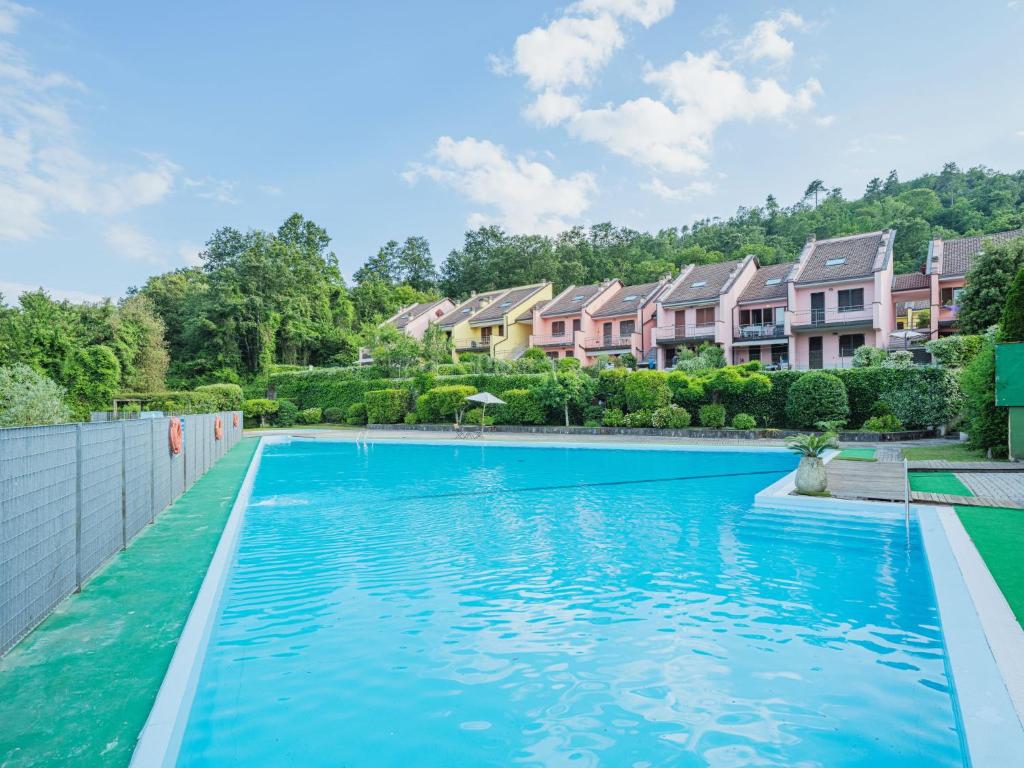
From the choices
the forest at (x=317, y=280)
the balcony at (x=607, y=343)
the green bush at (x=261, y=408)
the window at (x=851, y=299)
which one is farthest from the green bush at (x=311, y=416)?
the window at (x=851, y=299)

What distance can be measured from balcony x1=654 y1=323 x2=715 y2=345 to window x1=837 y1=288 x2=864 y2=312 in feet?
21.7

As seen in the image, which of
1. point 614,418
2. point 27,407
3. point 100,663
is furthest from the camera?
point 614,418

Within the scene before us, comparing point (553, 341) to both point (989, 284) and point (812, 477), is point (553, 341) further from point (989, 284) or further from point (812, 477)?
point (812, 477)

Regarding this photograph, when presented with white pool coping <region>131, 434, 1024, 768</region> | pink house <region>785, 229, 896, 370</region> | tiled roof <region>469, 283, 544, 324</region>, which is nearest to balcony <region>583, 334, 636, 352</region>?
tiled roof <region>469, 283, 544, 324</region>

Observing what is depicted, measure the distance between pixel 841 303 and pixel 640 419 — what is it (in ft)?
49.2

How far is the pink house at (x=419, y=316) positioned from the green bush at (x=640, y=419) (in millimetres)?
27948

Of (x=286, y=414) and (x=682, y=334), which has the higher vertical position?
(x=682, y=334)

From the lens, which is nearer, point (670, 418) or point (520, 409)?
point (670, 418)

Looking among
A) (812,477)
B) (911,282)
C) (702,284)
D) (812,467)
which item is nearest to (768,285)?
(702,284)

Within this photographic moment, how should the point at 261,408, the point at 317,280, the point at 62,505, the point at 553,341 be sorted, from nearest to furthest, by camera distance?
the point at 62,505, the point at 261,408, the point at 553,341, the point at 317,280

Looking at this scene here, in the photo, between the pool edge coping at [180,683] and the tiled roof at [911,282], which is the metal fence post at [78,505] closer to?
the pool edge coping at [180,683]

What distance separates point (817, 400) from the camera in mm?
20781

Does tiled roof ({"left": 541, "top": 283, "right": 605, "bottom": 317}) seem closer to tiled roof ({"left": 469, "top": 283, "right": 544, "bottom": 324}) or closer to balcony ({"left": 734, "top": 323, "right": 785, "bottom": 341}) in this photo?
tiled roof ({"left": 469, "top": 283, "right": 544, "bottom": 324})

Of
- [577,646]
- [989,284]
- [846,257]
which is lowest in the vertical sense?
[577,646]
